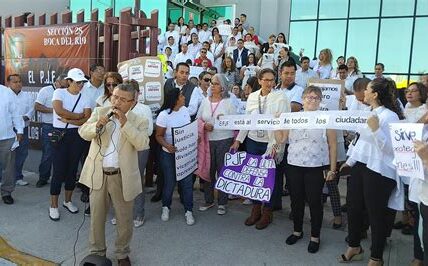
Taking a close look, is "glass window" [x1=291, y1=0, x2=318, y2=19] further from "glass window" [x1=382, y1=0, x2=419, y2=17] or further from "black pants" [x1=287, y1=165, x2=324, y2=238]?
"black pants" [x1=287, y1=165, x2=324, y2=238]

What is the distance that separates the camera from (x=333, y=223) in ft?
15.9

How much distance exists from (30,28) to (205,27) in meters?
7.83

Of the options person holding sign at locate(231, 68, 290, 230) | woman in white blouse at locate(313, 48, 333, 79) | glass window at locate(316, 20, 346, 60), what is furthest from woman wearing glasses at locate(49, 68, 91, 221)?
glass window at locate(316, 20, 346, 60)

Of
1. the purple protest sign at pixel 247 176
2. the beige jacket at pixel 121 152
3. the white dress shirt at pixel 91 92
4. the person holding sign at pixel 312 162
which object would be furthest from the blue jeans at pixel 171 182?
the person holding sign at pixel 312 162

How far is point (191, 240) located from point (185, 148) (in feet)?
3.68

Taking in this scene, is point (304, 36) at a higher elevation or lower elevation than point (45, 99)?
higher

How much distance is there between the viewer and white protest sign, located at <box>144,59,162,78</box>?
18.7ft

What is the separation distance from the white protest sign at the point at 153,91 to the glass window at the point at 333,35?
11.2 metres

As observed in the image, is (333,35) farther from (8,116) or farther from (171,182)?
(8,116)

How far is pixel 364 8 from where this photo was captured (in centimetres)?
1501

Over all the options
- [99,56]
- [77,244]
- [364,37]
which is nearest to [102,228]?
[77,244]

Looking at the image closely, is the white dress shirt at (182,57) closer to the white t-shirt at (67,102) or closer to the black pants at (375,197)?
the white t-shirt at (67,102)

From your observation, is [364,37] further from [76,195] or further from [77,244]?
[77,244]

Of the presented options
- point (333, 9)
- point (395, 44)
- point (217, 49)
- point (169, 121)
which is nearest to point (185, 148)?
point (169, 121)
